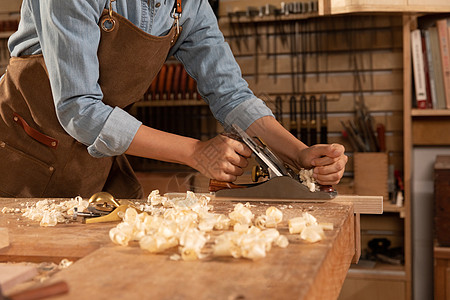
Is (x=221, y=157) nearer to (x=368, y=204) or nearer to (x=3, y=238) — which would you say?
(x=368, y=204)

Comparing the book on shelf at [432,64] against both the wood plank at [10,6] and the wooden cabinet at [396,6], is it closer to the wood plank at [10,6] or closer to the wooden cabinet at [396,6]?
the wooden cabinet at [396,6]

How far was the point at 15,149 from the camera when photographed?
1.40 metres

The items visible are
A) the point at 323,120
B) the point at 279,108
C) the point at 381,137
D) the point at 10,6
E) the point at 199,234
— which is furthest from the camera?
the point at 10,6

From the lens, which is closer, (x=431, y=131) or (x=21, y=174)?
(x=21, y=174)

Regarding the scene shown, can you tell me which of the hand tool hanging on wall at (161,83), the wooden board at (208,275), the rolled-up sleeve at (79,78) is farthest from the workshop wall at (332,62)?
the wooden board at (208,275)

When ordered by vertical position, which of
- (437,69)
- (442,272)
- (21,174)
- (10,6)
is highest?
(10,6)

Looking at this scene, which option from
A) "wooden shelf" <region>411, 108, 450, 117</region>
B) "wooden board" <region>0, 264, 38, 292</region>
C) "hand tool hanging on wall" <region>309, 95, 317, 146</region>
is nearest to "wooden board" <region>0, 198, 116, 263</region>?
"wooden board" <region>0, 264, 38, 292</region>

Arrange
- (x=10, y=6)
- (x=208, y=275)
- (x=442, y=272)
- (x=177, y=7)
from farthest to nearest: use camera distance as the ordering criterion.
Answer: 1. (x=10, y=6)
2. (x=442, y=272)
3. (x=177, y=7)
4. (x=208, y=275)

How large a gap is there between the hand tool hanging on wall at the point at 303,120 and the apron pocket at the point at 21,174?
170 centimetres

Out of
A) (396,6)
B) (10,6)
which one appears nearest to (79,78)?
(396,6)

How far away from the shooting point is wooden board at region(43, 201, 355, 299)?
523 mm

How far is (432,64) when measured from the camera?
8.16ft

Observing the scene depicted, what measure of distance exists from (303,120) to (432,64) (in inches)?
28.4

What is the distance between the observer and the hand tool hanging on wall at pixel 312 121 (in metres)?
2.84
